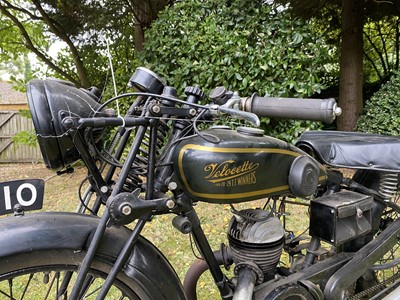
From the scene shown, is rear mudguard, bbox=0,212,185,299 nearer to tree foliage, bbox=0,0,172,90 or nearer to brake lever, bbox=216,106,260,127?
brake lever, bbox=216,106,260,127

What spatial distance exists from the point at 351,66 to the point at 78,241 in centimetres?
551

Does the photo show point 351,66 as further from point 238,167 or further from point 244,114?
point 244,114

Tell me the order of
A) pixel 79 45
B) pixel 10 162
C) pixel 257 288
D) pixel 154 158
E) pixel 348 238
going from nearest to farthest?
pixel 154 158 < pixel 257 288 < pixel 348 238 < pixel 79 45 < pixel 10 162

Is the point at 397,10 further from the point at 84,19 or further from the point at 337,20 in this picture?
the point at 84,19

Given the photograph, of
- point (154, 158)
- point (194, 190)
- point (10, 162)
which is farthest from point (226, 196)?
point (10, 162)

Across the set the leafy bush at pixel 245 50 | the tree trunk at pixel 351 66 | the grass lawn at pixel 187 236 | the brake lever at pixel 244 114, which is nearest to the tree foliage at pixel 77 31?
the leafy bush at pixel 245 50

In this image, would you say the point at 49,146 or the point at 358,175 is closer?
the point at 49,146

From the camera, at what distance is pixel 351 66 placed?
18.7 ft

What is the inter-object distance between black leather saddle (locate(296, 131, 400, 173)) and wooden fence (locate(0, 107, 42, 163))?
31.9ft

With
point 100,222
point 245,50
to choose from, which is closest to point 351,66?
point 245,50

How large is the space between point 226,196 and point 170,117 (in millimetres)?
343

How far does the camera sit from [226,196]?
4.31 feet

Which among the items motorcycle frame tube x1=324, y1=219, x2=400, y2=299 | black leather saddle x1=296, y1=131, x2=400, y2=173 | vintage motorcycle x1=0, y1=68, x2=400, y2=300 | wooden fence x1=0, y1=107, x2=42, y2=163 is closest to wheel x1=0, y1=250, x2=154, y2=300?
vintage motorcycle x1=0, y1=68, x2=400, y2=300

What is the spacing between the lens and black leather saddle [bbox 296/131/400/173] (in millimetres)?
1676
